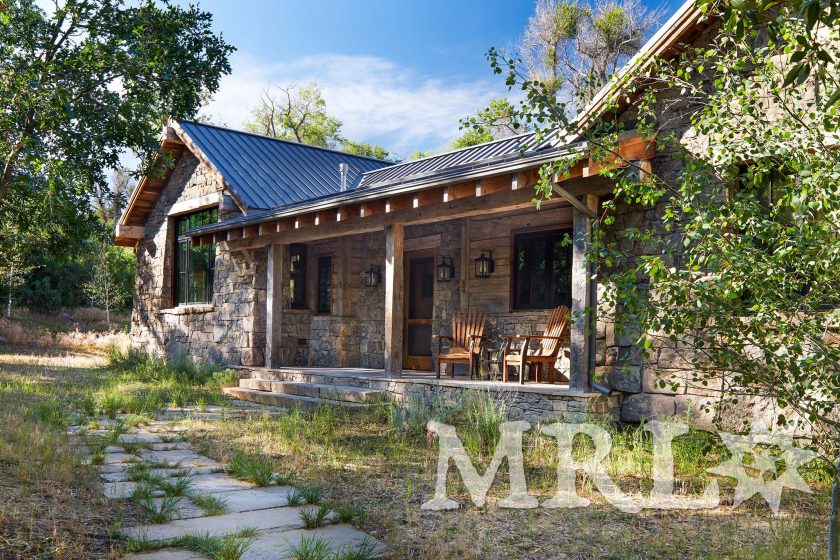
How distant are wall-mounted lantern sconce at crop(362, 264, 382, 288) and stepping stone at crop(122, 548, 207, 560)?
8053 mm

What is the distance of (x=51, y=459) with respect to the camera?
4.89 metres

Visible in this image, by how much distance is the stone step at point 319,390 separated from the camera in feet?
26.9

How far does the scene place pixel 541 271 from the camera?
29.2 ft

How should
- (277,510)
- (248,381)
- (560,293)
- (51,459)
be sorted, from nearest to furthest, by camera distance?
1. (277,510)
2. (51,459)
3. (560,293)
4. (248,381)

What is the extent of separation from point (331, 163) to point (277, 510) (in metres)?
10.9

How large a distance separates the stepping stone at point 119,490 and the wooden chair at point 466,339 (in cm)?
453

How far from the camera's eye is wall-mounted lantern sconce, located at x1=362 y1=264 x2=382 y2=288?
11328 millimetres

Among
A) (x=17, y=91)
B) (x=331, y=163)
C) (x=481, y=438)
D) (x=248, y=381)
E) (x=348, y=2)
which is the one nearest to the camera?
(x=481, y=438)

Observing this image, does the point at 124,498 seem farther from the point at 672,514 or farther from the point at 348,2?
the point at 348,2

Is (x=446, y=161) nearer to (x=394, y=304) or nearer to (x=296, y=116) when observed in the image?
(x=394, y=304)

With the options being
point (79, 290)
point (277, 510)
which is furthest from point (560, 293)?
point (79, 290)

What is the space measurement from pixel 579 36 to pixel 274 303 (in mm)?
15584

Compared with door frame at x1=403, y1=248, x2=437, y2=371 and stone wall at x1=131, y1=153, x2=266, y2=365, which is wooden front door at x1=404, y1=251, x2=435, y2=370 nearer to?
door frame at x1=403, y1=248, x2=437, y2=371

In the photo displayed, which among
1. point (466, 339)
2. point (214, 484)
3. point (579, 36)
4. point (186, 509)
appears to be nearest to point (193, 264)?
point (466, 339)
